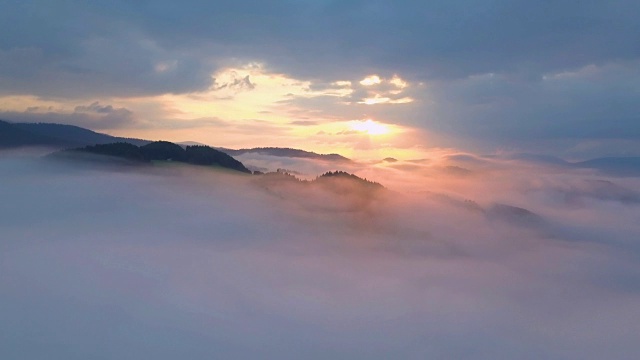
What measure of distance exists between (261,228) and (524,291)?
94.1 metres

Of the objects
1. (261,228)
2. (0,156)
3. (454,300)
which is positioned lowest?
(454,300)

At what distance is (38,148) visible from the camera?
19900cm

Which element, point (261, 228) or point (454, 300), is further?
point (261, 228)

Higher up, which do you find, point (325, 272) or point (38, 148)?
point (38, 148)

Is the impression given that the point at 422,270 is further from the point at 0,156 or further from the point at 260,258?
the point at 0,156

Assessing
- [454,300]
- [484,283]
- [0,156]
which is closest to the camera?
[454,300]

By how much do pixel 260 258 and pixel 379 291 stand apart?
38.0 meters

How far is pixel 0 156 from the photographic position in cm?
18112

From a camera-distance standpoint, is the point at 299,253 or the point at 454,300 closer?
the point at 454,300

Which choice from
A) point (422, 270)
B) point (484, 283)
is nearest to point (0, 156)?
point (422, 270)

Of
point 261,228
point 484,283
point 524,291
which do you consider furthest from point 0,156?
point 524,291

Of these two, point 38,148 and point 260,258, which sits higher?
point 38,148

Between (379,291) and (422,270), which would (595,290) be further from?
(379,291)

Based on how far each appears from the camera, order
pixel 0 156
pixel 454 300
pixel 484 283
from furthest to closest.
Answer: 1. pixel 484 283
2. pixel 0 156
3. pixel 454 300
